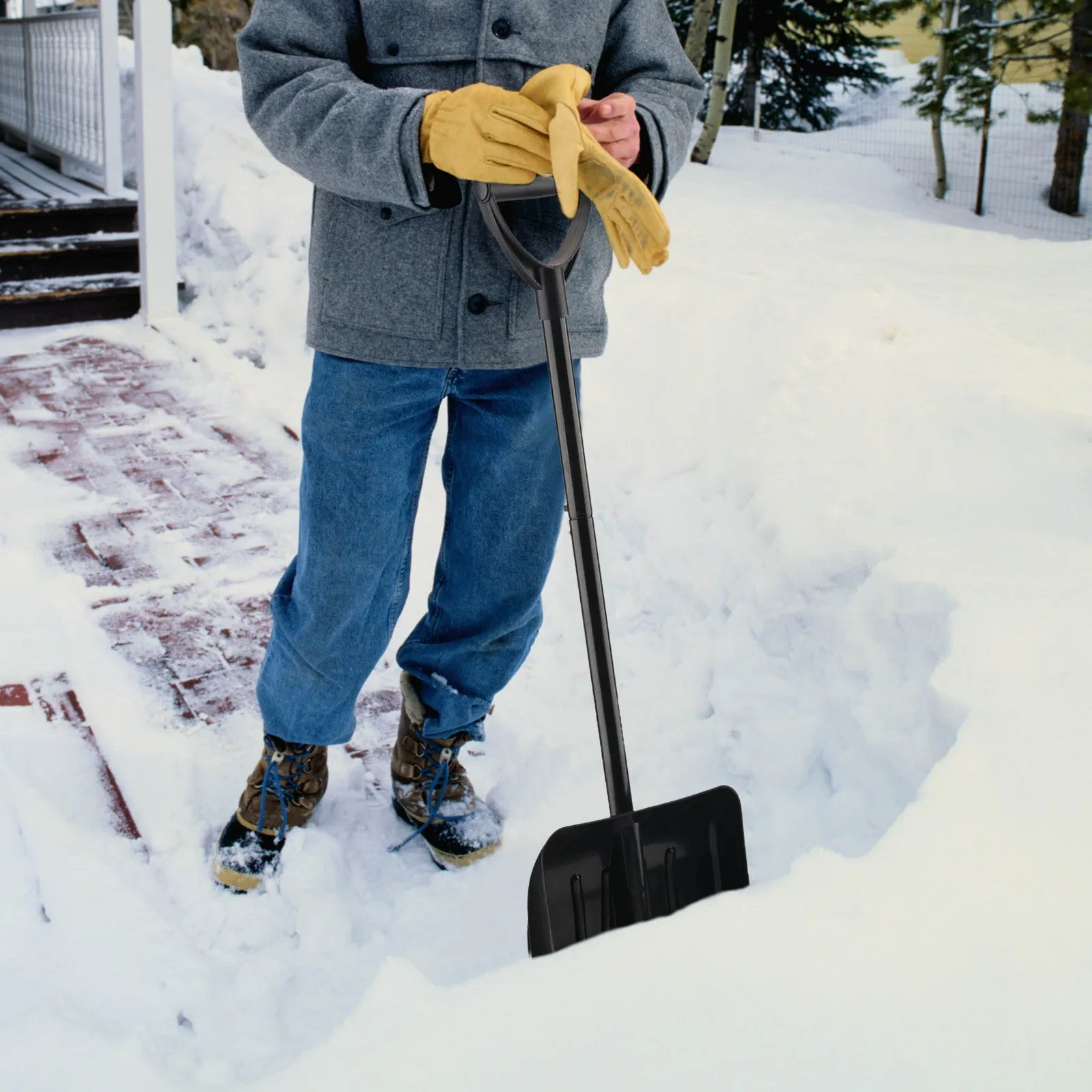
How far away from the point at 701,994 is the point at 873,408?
6.83 feet

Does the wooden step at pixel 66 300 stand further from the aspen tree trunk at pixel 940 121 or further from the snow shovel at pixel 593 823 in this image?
the aspen tree trunk at pixel 940 121

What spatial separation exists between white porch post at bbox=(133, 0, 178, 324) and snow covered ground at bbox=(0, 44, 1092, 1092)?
1.07 m

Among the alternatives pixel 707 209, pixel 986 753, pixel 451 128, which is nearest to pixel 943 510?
pixel 986 753

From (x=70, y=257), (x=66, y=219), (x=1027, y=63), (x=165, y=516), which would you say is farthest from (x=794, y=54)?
(x=165, y=516)

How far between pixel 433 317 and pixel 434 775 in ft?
2.81

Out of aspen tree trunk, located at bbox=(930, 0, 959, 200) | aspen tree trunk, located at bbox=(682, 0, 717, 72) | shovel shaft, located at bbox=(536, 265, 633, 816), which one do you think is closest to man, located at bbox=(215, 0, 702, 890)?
shovel shaft, located at bbox=(536, 265, 633, 816)

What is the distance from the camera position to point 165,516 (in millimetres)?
3150

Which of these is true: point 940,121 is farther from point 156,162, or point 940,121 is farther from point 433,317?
point 433,317

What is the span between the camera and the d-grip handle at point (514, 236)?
4.55 ft

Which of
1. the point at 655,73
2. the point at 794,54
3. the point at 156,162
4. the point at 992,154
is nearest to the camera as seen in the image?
the point at 655,73

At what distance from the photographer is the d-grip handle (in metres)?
1.39

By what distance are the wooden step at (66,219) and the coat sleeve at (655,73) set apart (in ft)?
15.1

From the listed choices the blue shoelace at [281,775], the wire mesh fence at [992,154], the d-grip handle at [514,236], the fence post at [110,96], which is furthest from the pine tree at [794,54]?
the blue shoelace at [281,775]

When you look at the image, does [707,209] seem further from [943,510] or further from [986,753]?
[986,753]
